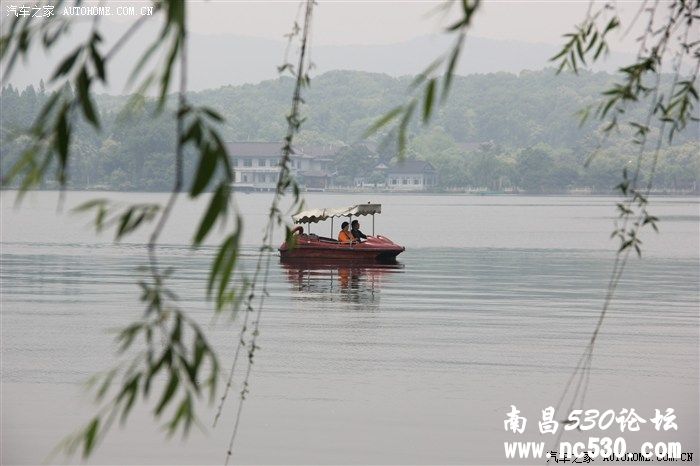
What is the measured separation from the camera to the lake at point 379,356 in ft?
50.2

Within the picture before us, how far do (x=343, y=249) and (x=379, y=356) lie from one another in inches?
756

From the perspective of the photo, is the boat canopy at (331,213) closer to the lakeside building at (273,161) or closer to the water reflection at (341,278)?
the water reflection at (341,278)

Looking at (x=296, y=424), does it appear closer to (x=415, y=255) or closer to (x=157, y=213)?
(x=157, y=213)

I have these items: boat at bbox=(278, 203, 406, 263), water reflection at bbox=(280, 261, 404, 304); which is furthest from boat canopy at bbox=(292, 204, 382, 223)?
water reflection at bbox=(280, 261, 404, 304)

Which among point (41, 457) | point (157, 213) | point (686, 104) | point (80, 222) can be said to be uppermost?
point (80, 222)

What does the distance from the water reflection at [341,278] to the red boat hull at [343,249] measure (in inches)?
14.7

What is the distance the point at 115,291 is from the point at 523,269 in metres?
15.9

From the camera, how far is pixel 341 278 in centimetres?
3903

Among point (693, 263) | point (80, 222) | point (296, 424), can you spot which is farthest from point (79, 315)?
point (80, 222)

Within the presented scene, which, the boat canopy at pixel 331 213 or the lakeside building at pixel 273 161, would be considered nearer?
the boat canopy at pixel 331 213

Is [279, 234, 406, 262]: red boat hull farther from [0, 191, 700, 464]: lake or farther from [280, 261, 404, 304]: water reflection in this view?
[0, 191, 700, 464]: lake

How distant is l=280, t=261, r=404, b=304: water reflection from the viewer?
33.8m

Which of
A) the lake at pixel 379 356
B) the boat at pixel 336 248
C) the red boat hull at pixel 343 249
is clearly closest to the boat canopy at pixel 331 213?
the boat at pixel 336 248

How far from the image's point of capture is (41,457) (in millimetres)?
14562
